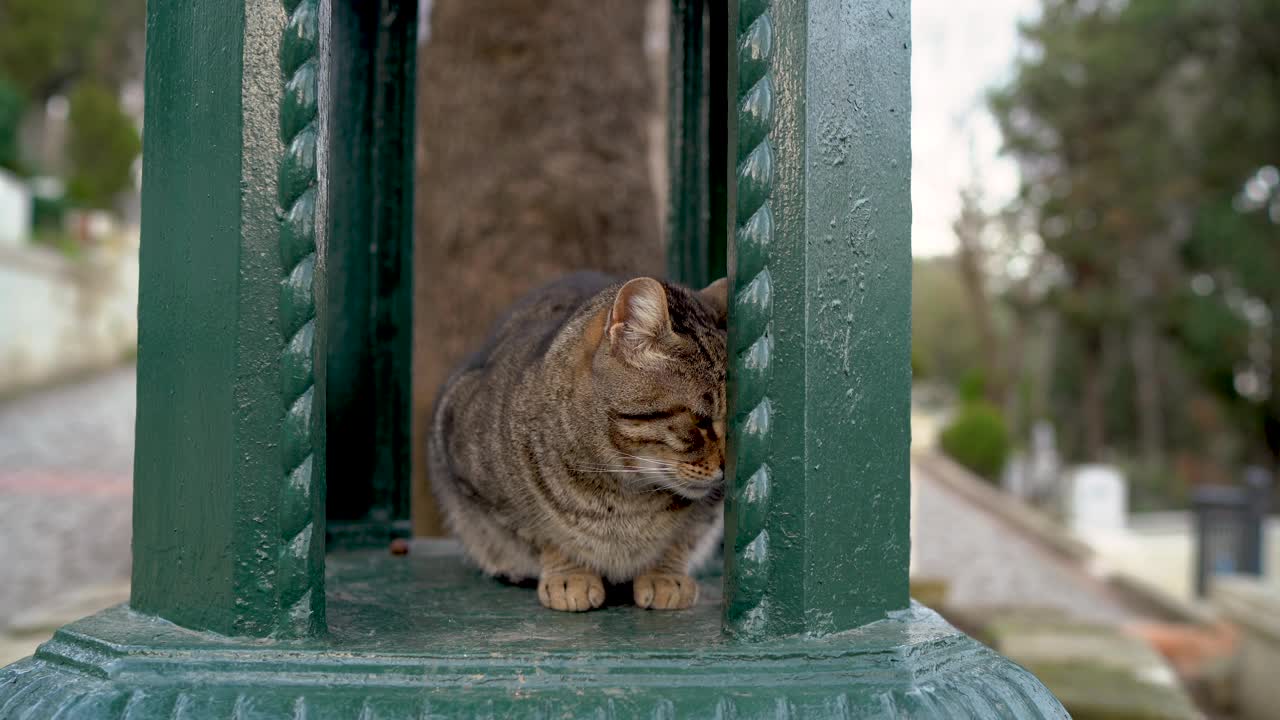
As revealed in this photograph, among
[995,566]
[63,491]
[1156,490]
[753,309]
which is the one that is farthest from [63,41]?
[753,309]

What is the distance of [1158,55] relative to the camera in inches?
671

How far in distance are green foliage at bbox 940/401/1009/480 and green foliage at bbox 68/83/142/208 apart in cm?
1852

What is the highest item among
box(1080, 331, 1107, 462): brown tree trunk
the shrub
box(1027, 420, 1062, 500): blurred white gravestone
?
the shrub

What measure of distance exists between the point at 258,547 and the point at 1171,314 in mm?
19292

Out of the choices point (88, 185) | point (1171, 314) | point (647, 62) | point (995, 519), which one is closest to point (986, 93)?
point (1171, 314)

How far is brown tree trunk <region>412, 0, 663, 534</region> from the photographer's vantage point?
14.5ft

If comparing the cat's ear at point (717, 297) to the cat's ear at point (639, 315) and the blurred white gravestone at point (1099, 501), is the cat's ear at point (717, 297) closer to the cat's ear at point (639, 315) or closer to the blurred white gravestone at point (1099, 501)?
the cat's ear at point (639, 315)

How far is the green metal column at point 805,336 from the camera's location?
4.87 ft

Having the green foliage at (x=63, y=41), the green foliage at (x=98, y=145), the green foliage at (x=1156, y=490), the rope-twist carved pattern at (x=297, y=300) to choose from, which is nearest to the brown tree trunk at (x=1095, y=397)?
the green foliage at (x=1156, y=490)

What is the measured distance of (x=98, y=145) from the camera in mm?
23250

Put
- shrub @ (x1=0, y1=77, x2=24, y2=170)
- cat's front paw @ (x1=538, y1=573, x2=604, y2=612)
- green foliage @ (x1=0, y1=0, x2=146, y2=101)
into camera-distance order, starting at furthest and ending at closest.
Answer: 1. green foliage @ (x1=0, y1=0, x2=146, y2=101)
2. shrub @ (x1=0, y1=77, x2=24, y2=170)
3. cat's front paw @ (x1=538, y1=573, x2=604, y2=612)

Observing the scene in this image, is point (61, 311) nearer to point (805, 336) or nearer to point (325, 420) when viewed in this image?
point (325, 420)

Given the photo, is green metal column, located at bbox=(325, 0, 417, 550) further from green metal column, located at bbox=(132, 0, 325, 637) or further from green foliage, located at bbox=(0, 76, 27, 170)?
green foliage, located at bbox=(0, 76, 27, 170)


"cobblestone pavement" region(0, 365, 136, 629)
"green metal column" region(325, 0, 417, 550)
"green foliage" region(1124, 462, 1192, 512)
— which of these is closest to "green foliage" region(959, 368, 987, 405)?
"green foliage" region(1124, 462, 1192, 512)
